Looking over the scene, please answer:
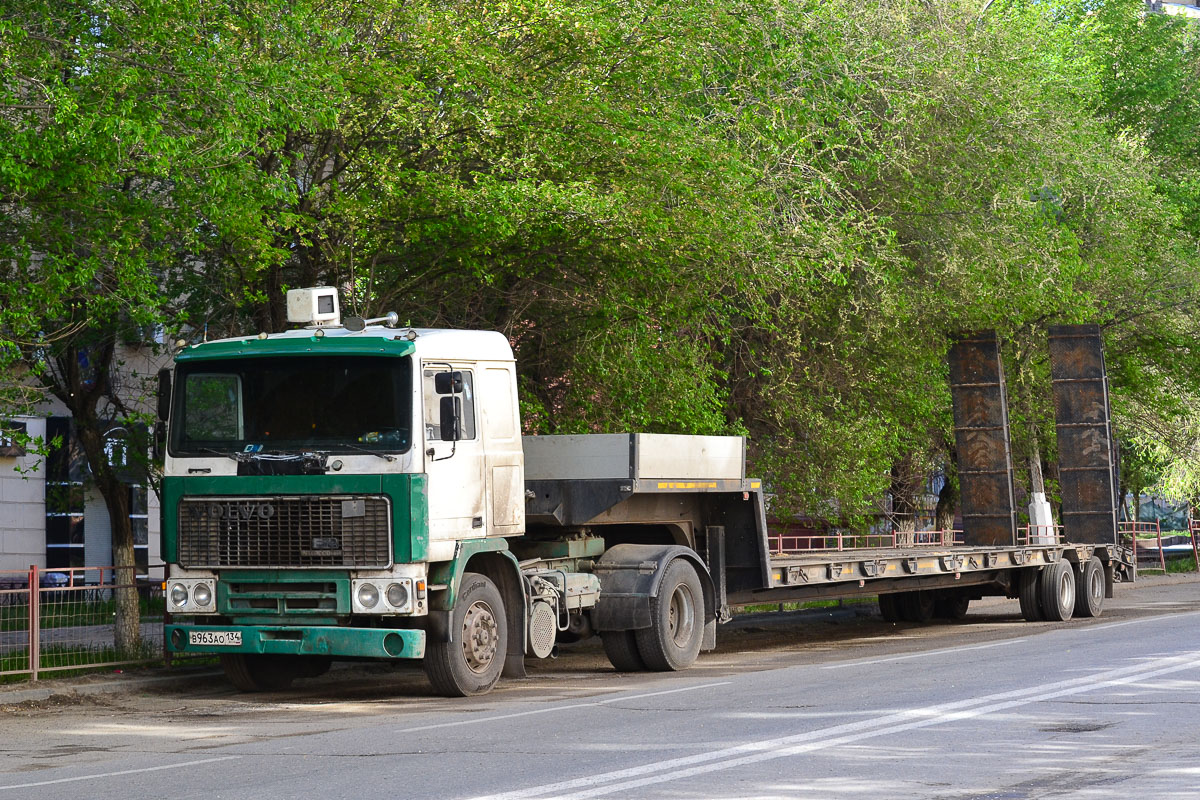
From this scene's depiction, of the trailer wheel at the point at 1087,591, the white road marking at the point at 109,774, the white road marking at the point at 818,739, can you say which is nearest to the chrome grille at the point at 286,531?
the white road marking at the point at 109,774

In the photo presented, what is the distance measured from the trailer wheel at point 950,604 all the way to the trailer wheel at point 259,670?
1207 cm

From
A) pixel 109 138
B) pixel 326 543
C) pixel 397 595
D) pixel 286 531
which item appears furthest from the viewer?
pixel 286 531

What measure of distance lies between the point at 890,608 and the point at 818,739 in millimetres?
14476

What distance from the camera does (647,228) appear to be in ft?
54.2

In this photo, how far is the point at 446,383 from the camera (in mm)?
12445

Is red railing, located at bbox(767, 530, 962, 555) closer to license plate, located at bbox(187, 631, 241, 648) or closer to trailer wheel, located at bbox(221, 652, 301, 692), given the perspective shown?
trailer wheel, located at bbox(221, 652, 301, 692)

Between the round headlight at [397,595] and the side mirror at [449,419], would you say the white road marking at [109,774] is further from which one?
the side mirror at [449,419]

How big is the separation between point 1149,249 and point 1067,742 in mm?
24526

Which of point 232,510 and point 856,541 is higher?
point 232,510

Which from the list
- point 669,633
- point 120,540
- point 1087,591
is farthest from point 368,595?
point 1087,591

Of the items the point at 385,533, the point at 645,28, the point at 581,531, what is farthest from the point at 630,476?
the point at 645,28

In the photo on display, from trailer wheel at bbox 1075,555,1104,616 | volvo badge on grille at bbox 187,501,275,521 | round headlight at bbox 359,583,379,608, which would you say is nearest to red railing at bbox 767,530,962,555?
trailer wheel at bbox 1075,555,1104,616

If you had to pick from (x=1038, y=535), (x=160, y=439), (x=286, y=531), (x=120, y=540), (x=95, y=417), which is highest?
(x=95, y=417)

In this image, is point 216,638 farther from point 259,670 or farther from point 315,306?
point 315,306
